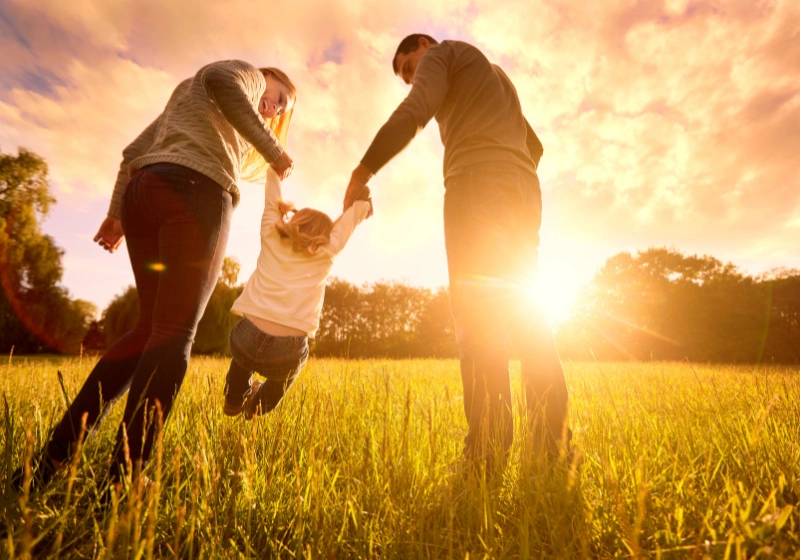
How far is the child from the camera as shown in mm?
2234

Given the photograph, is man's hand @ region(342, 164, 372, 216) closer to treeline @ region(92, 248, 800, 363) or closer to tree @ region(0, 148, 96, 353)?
treeline @ region(92, 248, 800, 363)

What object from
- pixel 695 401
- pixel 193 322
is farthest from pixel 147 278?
pixel 695 401

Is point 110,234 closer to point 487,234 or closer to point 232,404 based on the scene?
point 232,404

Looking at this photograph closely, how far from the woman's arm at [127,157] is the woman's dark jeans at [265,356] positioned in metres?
1.00

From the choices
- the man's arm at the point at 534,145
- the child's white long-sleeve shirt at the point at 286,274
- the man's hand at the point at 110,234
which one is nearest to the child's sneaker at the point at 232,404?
the child's white long-sleeve shirt at the point at 286,274

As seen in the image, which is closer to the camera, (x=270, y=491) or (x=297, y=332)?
(x=270, y=491)

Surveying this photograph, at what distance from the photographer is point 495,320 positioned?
6.73 feet

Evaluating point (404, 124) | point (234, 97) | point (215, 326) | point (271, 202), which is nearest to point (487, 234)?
point (404, 124)

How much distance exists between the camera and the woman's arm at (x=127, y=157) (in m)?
2.18

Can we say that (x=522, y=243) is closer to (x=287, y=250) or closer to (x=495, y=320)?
(x=495, y=320)

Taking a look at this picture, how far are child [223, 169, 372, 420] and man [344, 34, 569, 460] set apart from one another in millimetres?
319

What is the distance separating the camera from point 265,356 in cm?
221

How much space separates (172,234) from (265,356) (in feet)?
2.76

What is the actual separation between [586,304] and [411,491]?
109ft
